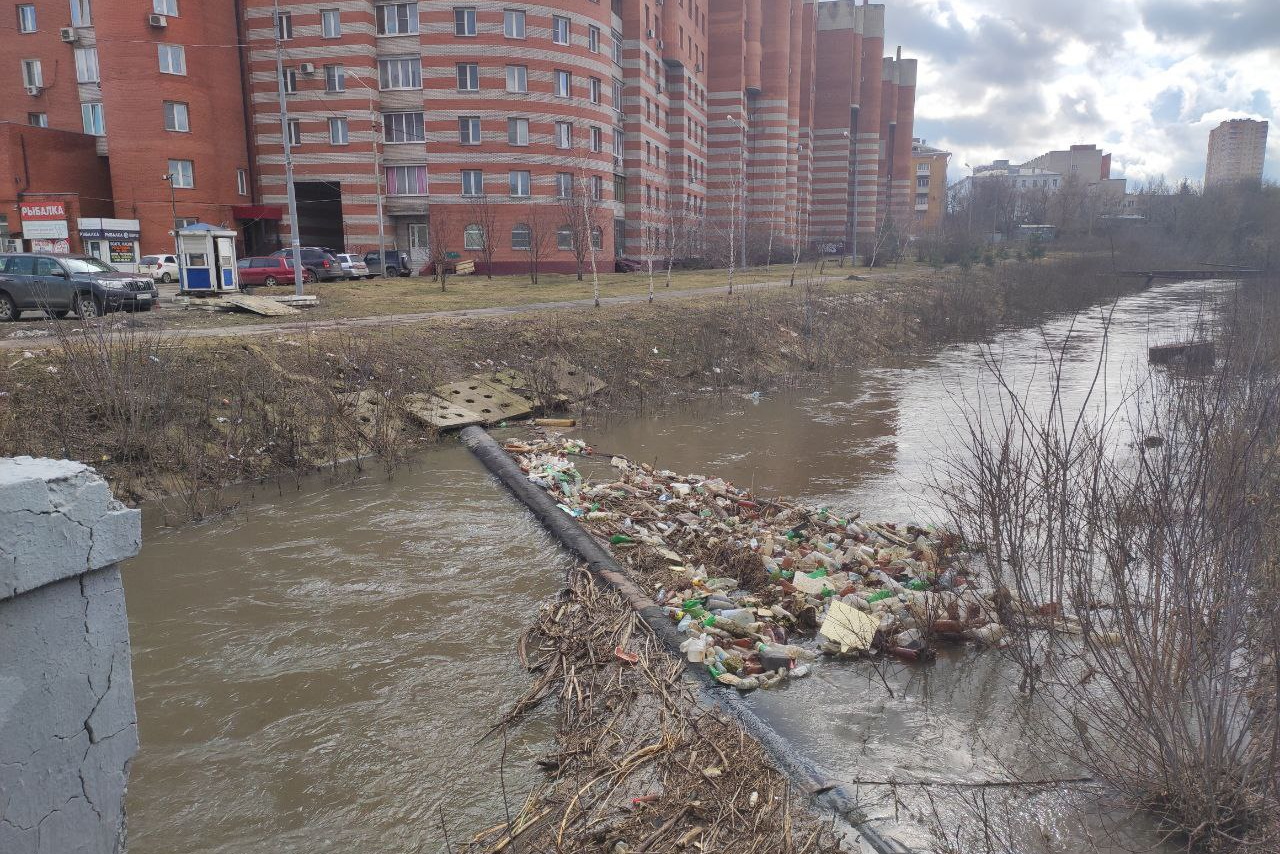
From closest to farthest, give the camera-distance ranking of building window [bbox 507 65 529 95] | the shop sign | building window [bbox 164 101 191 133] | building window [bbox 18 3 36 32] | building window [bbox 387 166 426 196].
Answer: the shop sign → building window [bbox 164 101 191 133] → building window [bbox 507 65 529 95] → building window [bbox 387 166 426 196] → building window [bbox 18 3 36 32]

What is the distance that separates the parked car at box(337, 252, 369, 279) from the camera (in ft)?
127

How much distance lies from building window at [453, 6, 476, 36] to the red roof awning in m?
13.9

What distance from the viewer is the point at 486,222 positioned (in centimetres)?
4222

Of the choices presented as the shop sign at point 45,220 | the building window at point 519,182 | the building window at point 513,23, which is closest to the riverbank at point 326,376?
the building window at point 519,182

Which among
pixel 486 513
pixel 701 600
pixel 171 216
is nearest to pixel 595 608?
pixel 701 600

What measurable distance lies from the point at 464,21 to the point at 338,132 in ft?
29.7

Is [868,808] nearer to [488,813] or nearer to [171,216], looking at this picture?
[488,813]

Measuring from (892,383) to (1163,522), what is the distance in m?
18.8

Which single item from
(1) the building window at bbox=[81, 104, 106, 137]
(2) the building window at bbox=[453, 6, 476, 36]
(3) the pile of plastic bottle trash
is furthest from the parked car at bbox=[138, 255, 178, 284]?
(3) the pile of plastic bottle trash

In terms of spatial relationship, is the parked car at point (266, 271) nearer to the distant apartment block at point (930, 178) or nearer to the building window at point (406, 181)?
the building window at point (406, 181)

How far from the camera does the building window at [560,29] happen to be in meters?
44.7

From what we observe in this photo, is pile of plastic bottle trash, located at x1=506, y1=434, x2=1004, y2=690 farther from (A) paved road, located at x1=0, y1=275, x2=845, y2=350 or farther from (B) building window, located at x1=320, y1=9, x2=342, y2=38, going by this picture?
(B) building window, located at x1=320, y1=9, x2=342, y2=38

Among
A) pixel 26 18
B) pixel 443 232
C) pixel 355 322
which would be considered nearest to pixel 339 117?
pixel 443 232

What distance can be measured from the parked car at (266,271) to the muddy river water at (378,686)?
24.4 metres
